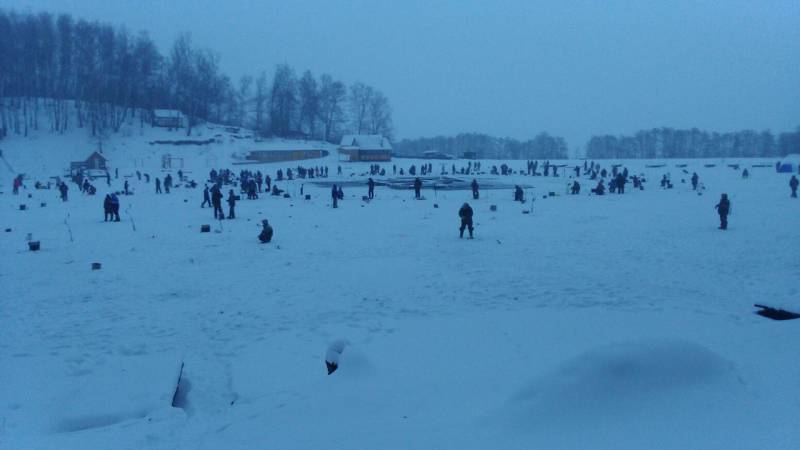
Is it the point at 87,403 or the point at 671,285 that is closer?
the point at 87,403

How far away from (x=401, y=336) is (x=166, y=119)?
80900mm

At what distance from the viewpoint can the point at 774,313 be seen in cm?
914

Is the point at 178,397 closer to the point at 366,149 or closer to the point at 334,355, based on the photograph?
the point at 334,355

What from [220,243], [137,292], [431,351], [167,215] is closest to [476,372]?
[431,351]

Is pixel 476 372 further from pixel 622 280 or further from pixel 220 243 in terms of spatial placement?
pixel 220 243

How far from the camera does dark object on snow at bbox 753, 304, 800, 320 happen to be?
8769 mm

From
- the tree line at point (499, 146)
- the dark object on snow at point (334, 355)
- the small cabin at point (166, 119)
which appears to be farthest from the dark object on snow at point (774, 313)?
the tree line at point (499, 146)

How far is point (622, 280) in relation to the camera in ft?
39.6

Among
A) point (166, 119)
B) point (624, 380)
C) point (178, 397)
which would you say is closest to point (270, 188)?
point (178, 397)

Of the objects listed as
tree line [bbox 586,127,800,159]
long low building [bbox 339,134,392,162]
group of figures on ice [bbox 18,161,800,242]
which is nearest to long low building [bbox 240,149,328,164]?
long low building [bbox 339,134,392,162]

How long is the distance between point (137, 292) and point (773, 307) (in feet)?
39.1

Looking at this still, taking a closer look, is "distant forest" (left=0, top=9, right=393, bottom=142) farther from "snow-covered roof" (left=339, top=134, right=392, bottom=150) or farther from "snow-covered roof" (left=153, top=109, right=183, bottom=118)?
"snow-covered roof" (left=339, top=134, right=392, bottom=150)

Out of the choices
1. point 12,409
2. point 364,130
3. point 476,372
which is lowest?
point 12,409

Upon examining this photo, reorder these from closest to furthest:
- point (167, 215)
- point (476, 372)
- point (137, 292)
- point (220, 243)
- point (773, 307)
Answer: point (476, 372) → point (773, 307) → point (137, 292) → point (220, 243) → point (167, 215)
